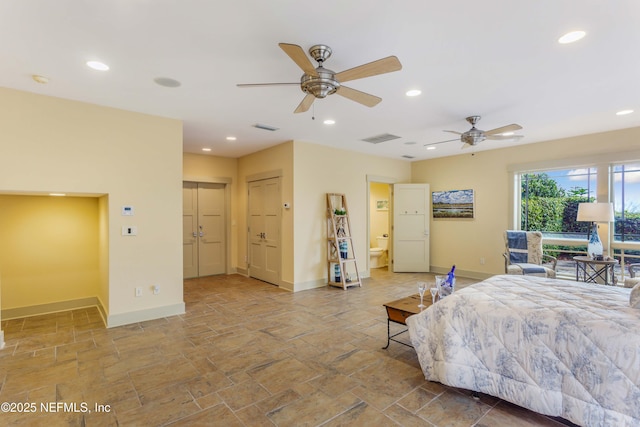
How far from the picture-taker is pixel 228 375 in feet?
9.11

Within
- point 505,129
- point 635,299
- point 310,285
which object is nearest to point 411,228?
point 310,285

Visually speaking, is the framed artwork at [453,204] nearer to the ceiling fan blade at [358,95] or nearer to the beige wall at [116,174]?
the ceiling fan blade at [358,95]

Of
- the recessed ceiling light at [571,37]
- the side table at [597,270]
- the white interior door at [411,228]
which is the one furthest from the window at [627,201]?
the recessed ceiling light at [571,37]

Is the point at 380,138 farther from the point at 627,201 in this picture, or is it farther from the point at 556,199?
the point at 627,201

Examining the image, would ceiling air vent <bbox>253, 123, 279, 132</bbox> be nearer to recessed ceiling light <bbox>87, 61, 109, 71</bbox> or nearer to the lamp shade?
recessed ceiling light <bbox>87, 61, 109, 71</bbox>

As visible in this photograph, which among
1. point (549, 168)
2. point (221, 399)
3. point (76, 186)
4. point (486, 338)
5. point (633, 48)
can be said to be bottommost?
point (221, 399)

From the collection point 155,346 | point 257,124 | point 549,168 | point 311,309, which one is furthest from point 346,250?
point 549,168

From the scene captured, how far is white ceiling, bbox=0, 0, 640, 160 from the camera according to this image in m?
2.13

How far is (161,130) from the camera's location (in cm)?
433

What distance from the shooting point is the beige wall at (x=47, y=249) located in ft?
13.9

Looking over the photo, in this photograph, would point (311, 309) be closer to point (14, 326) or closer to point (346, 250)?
point (346, 250)

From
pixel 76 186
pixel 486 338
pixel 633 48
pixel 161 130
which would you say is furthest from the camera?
pixel 161 130

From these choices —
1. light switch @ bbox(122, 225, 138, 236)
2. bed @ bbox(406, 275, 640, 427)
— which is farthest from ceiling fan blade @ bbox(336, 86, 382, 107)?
light switch @ bbox(122, 225, 138, 236)

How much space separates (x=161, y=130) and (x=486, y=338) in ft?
14.7
